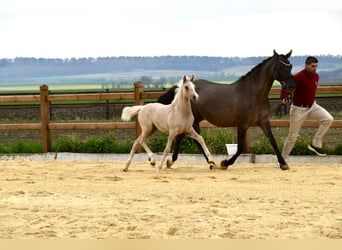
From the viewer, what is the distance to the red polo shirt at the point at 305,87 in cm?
1302

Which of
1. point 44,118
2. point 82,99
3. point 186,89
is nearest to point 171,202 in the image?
point 186,89

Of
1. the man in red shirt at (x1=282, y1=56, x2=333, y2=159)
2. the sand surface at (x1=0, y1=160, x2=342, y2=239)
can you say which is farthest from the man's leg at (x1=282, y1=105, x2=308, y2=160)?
the sand surface at (x1=0, y1=160, x2=342, y2=239)

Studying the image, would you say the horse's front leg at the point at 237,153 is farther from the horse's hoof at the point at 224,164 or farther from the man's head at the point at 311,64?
the man's head at the point at 311,64

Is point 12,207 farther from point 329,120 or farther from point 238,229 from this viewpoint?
point 329,120

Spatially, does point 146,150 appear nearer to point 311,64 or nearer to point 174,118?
point 174,118

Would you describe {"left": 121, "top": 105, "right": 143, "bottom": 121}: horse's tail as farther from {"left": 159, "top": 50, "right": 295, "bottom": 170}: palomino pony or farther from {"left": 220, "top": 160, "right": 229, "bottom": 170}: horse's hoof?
{"left": 220, "top": 160, "right": 229, "bottom": 170}: horse's hoof

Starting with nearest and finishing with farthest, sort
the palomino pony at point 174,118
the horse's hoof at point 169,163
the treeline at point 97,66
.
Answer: the palomino pony at point 174,118
the horse's hoof at point 169,163
the treeline at point 97,66

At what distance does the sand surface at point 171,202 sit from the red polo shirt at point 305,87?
3.62 ft

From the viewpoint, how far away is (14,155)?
15.7 meters

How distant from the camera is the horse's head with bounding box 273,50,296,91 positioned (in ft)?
41.4

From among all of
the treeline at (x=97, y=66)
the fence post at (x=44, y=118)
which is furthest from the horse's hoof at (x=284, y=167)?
the treeline at (x=97, y=66)

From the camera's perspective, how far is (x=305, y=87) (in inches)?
515

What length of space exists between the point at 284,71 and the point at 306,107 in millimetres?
840

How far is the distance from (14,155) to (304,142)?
18.3 feet
